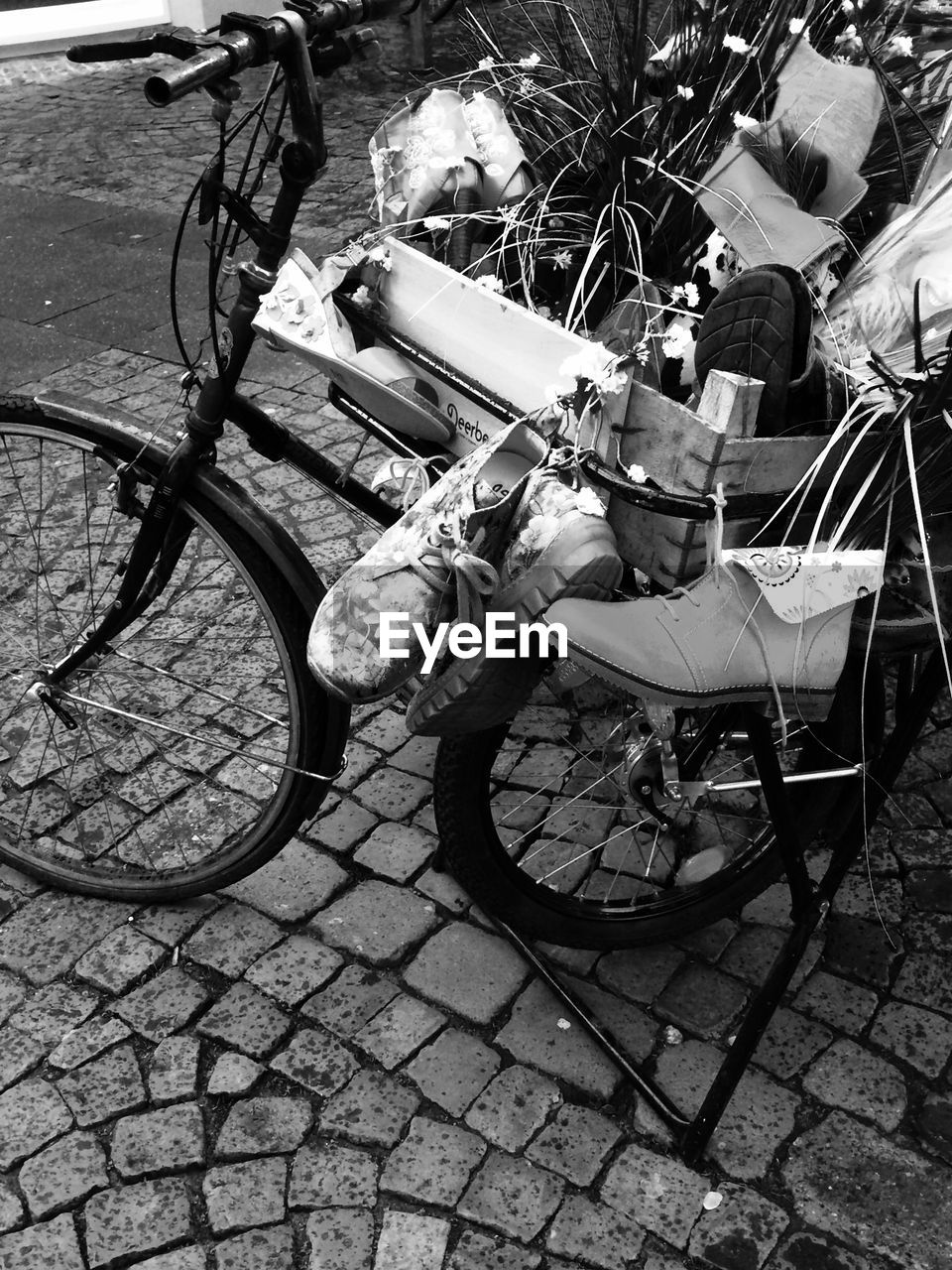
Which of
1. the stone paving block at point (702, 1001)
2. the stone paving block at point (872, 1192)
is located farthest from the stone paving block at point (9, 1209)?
the stone paving block at point (872, 1192)

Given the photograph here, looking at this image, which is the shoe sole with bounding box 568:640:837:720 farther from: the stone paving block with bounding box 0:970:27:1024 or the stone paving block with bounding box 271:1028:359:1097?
the stone paving block with bounding box 0:970:27:1024

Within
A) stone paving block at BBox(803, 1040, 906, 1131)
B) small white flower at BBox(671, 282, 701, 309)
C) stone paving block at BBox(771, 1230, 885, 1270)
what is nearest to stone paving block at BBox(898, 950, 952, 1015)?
stone paving block at BBox(803, 1040, 906, 1131)

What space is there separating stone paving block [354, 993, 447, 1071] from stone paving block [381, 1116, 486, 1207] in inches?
5.8

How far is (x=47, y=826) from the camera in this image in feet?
8.93

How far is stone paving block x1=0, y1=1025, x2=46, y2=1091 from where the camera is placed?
2227mm

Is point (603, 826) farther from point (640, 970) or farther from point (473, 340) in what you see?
point (473, 340)

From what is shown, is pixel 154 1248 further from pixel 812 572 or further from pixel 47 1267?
pixel 812 572

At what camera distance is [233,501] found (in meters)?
2.13

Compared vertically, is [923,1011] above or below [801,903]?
below

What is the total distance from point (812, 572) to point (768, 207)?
505 mm

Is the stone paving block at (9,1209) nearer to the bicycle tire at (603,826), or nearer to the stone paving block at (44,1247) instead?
the stone paving block at (44,1247)

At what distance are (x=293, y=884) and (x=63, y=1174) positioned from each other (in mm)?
721

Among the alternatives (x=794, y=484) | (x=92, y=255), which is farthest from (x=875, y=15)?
(x=92, y=255)

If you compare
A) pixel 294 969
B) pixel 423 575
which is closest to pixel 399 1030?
pixel 294 969
